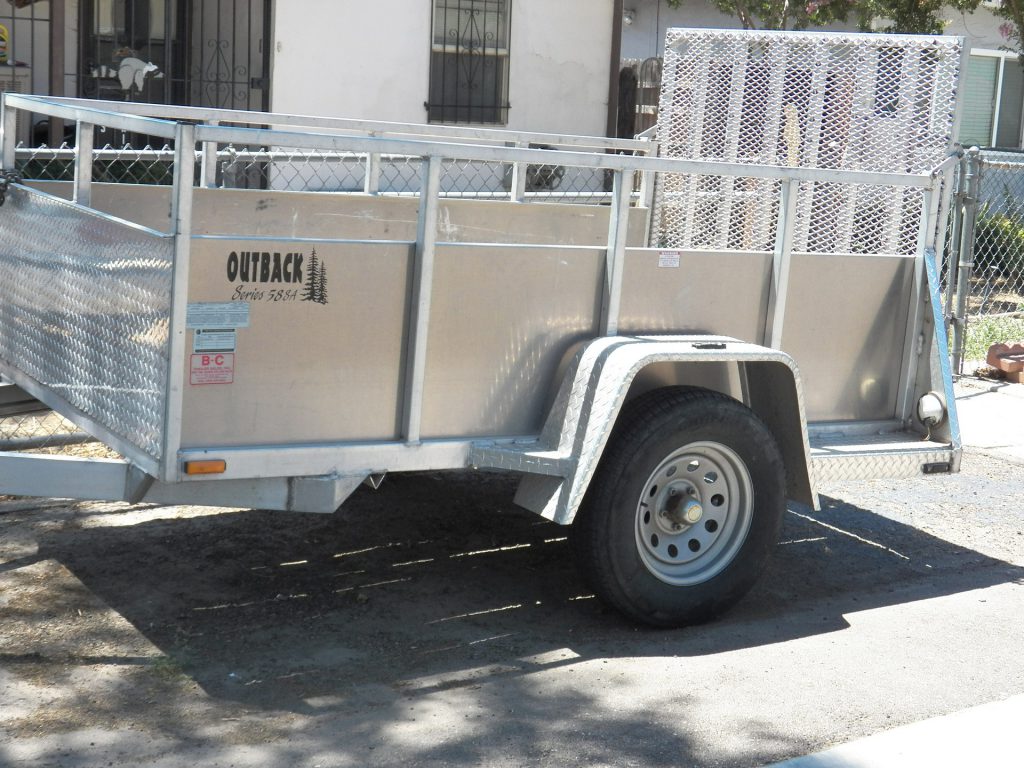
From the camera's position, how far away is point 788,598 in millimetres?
5496

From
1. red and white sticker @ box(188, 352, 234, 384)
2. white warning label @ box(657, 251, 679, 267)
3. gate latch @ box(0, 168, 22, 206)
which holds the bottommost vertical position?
red and white sticker @ box(188, 352, 234, 384)

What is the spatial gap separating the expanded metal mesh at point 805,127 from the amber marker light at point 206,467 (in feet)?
9.96

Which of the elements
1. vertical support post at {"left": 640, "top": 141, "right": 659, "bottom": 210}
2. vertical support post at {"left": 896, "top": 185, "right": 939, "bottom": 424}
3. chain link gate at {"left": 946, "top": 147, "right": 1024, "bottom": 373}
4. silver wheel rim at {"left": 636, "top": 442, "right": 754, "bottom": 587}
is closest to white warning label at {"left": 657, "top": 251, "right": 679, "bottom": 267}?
silver wheel rim at {"left": 636, "top": 442, "right": 754, "bottom": 587}

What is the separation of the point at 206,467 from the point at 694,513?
1.86m

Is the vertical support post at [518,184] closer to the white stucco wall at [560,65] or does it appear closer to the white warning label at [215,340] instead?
the white warning label at [215,340]

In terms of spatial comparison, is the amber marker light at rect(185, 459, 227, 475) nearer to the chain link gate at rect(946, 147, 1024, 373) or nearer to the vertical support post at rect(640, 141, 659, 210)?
the vertical support post at rect(640, 141, 659, 210)

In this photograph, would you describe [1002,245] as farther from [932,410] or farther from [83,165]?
[83,165]

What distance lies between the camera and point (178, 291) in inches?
155

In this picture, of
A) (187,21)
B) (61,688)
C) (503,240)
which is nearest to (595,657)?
(61,688)

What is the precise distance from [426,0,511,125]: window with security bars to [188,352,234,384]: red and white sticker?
9.55 m

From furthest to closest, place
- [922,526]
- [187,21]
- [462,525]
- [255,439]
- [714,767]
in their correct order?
1. [187,21]
2. [922,526]
3. [462,525]
4. [255,439]
5. [714,767]

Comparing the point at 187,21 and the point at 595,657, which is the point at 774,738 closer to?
the point at 595,657

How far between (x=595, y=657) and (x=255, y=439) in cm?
148

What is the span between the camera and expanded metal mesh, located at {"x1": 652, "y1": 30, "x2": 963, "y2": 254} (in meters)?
5.85
